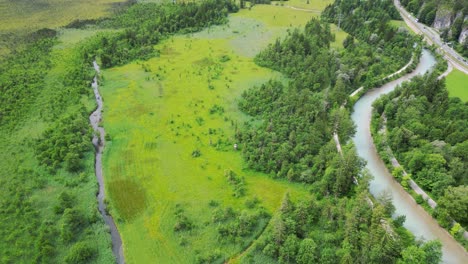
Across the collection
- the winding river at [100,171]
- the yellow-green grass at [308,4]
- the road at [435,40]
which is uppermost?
the road at [435,40]

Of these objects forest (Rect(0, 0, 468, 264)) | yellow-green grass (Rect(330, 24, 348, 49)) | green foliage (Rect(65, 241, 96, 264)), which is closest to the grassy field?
forest (Rect(0, 0, 468, 264))

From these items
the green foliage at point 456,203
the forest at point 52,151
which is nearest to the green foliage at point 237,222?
the forest at point 52,151

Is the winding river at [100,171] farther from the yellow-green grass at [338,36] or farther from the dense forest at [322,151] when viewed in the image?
the yellow-green grass at [338,36]

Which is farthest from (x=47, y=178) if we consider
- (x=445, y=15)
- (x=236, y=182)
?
(x=445, y=15)

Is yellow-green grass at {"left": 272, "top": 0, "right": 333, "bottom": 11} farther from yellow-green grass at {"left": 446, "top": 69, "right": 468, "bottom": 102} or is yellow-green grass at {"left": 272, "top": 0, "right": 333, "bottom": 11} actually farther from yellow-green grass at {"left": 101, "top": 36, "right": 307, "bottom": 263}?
yellow-green grass at {"left": 446, "top": 69, "right": 468, "bottom": 102}

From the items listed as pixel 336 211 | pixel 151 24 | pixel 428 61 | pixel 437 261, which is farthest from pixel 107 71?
pixel 428 61

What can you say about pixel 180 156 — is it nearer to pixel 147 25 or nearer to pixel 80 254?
pixel 80 254
